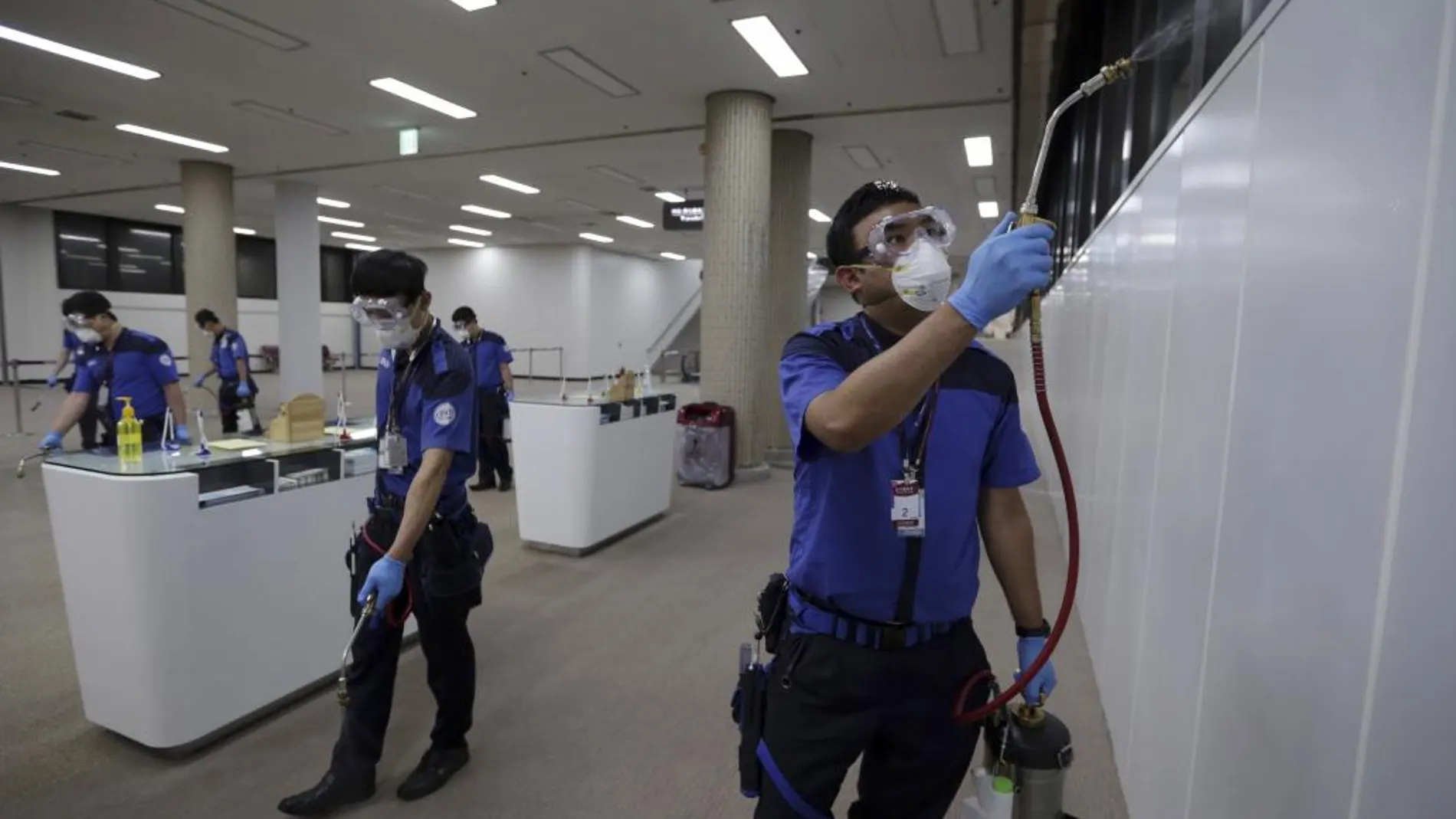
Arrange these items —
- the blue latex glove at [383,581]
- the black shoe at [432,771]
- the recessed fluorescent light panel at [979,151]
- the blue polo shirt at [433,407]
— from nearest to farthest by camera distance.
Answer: the blue latex glove at [383,581] < the blue polo shirt at [433,407] < the black shoe at [432,771] < the recessed fluorescent light panel at [979,151]

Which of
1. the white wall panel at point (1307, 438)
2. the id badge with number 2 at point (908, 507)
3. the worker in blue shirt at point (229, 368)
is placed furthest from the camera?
the worker in blue shirt at point (229, 368)

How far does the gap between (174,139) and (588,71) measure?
5994 mm

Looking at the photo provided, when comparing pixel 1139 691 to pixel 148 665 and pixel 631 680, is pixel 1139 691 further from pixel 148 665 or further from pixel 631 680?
pixel 148 665

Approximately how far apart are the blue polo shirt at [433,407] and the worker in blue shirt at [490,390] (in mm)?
3737

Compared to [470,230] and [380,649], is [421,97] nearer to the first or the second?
[380,649]

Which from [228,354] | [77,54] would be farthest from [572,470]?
[77,54]

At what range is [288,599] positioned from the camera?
2709 mm

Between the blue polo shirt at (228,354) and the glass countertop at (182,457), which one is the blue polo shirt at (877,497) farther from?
the blue polo shirt at (228,354)

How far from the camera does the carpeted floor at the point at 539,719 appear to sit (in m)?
2.28

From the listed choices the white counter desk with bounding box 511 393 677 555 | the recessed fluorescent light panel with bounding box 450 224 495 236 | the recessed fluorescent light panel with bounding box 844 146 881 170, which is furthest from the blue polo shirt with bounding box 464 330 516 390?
the recessed fluorescent light panel with bounding box 450 224 495 236

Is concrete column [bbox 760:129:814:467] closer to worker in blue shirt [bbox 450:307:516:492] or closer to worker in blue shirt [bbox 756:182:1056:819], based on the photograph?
worker in blue shirt [bbox 450:307:516:492]

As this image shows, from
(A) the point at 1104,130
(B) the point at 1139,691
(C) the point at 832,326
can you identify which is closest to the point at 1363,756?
(C) the point at 832,326

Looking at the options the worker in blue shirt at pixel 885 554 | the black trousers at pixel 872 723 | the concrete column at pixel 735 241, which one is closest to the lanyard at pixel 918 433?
the worker in blue shirt at pixel 885 554

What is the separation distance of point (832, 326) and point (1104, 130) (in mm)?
3610
